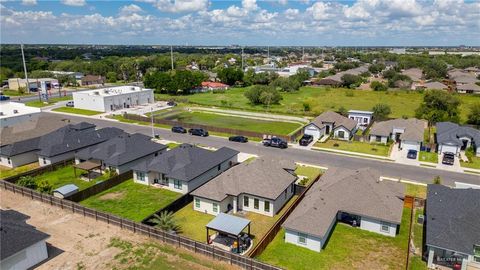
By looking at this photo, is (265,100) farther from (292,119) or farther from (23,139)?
(23,139)

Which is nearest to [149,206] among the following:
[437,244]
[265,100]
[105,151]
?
[105,151]

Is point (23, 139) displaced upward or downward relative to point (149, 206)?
upward

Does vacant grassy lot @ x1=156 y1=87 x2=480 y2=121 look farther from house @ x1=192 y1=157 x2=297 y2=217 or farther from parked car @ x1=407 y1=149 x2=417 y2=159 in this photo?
house @ x1=192 y1=157 x2=297 y2=217

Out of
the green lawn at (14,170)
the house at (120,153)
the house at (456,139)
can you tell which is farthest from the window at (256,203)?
the house at (456,139)

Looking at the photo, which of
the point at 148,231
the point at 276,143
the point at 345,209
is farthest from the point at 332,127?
the point at 148,231

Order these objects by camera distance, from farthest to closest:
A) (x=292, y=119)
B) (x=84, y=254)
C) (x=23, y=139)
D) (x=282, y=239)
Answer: (x=292, y=119), (x=23, y=139), (x=282, y=239), (x=84, y=254)

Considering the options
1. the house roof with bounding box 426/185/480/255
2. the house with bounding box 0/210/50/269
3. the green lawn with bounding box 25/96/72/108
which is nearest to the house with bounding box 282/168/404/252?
the house roof with bounding box 426/185/480/255
